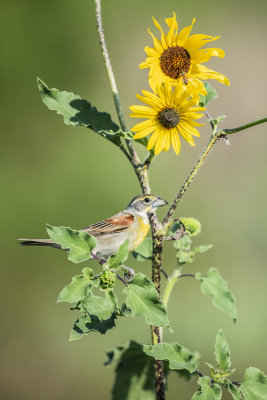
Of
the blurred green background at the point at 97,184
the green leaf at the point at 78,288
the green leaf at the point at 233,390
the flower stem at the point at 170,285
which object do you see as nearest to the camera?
the green leaf at the point at 78,288

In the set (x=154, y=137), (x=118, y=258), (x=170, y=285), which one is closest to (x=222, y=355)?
(x=170, y=285)

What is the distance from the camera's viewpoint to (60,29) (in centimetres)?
338

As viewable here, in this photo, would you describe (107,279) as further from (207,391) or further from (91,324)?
(207,391)

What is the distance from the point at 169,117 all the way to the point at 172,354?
36 cm

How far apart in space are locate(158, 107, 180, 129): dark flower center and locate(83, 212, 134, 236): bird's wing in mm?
167

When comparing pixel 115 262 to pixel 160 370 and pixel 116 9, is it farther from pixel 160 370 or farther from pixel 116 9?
pixel 116 9

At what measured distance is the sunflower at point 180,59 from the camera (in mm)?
837

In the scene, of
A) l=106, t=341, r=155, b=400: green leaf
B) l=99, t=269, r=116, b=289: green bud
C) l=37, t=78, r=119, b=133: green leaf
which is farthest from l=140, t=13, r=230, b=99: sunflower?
l=106, t=341, r=155, b=400: green leaf

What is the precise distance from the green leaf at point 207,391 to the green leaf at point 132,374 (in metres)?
0.23

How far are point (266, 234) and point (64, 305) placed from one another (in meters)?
1.13

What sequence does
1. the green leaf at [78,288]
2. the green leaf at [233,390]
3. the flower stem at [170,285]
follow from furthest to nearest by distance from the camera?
the flower stem at [170,285]
the green leaf at [233,390]
the green leaf at [78,288]

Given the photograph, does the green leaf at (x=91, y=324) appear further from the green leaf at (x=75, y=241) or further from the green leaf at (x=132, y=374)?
the green leaf at (x=132, y=374)

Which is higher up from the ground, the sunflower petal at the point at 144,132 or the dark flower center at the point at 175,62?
the dark flower center at the point at 175,62

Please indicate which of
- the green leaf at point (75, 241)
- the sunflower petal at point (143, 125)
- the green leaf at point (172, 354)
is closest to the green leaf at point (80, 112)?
the sunflower petal at point (143, 125)
